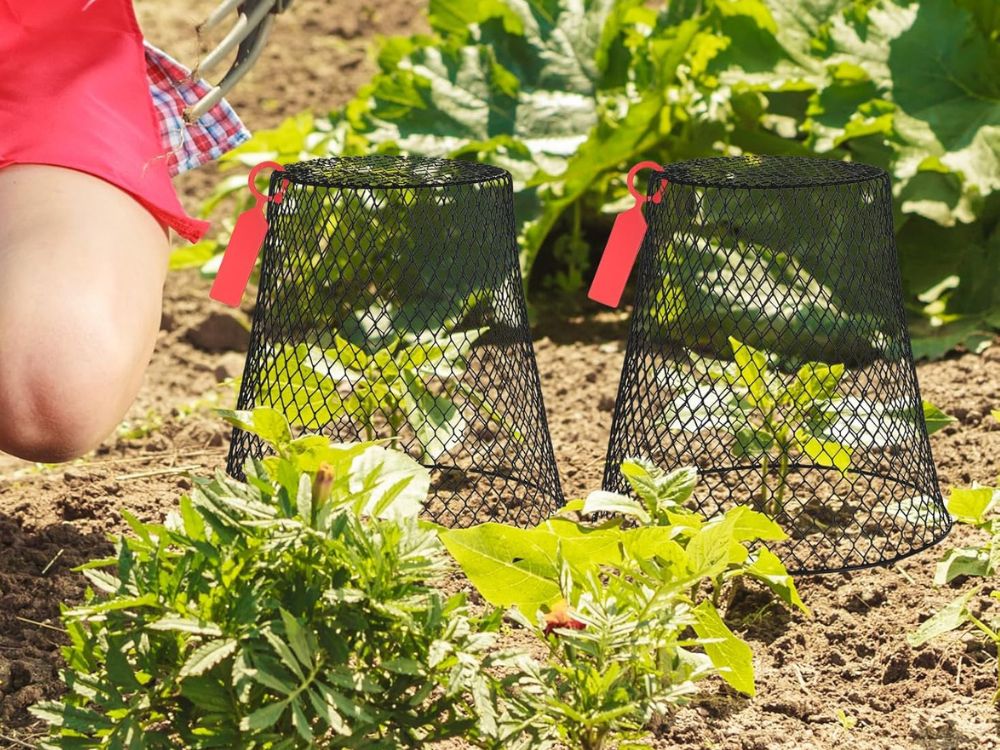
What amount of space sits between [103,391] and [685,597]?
963 millimetres

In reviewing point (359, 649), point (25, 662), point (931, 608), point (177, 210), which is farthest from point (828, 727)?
point (177, 210)

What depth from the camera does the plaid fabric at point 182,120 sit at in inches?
97.2

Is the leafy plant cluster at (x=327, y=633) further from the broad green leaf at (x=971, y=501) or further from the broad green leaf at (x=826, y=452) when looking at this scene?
the broad green leaf at (x=826, y=452)

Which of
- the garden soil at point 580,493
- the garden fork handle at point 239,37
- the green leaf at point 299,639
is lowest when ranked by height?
the garden soil at point 580,493

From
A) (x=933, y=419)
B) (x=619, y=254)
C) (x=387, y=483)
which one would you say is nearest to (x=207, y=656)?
(x=387, y=483)

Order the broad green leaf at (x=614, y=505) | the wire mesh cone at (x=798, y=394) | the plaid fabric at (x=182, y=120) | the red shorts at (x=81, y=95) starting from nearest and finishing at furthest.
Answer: the broad green leaf at (x=614, y=505), the red shorts at (x=81, y=95), the wire mesh cone at (x=798, y=394), the plaid fabric at (x=182, y=120)

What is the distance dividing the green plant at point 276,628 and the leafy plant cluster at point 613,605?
10cm

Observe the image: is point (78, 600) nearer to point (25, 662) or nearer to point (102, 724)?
point (25, 662)

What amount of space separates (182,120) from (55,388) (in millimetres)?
627

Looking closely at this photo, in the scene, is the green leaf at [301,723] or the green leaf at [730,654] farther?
the green leaf at [730,654]

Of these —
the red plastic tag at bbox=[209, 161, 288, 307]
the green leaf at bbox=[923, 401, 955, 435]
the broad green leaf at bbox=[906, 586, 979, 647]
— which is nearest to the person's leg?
the red plastic tag at bbox=[209, 161, 288, 307]

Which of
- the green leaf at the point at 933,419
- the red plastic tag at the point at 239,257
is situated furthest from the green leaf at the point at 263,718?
the green leaf at the point at 933,419

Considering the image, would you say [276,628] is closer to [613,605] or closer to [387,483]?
[387,483]

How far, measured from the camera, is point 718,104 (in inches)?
143
